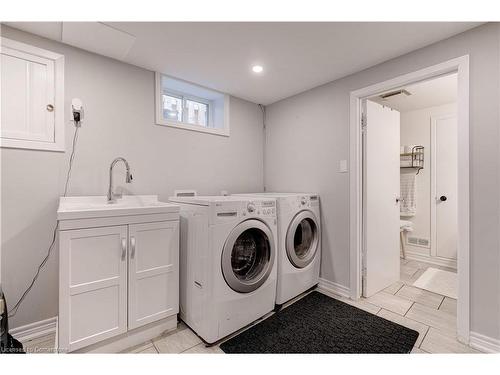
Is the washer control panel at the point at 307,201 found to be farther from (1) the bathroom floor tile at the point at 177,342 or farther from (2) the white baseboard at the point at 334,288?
(1) the bathroom floor tile at the point at 177,342

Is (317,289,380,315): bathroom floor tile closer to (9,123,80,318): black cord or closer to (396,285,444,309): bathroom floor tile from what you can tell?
(396,285,444,309): bathroom floor tile

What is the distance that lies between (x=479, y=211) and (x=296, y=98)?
6.58 feet

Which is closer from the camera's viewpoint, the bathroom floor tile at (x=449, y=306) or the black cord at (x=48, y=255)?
the black cord at (x=48, y=255)

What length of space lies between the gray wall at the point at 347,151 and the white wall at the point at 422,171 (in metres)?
1.92

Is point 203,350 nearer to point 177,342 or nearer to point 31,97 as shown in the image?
point 177,342

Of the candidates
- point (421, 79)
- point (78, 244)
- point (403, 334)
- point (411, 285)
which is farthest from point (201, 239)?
point (411, 285)

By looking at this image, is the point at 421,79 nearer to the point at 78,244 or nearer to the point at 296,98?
the point at 296,98

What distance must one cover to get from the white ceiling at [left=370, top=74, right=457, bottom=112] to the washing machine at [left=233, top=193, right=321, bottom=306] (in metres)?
1.44

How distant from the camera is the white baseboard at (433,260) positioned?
3.11 m

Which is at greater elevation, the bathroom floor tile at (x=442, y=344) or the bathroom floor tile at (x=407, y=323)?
the bathroom floor tile at (x=442, y=344)

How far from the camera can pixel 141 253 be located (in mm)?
1558

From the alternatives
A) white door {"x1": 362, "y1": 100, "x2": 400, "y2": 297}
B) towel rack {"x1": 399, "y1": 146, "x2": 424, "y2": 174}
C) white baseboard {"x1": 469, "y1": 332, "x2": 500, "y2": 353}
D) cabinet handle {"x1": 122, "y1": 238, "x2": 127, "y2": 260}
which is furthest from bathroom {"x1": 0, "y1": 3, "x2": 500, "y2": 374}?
towel rack {"x1": 399, "y1": 146, "x2": 424, "y2": 174}

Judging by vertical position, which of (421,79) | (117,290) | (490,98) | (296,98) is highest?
(296,98)

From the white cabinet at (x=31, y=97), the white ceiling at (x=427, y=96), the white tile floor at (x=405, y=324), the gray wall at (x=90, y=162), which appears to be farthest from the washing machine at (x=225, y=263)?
the white ceiling at (x=427, y=96)
